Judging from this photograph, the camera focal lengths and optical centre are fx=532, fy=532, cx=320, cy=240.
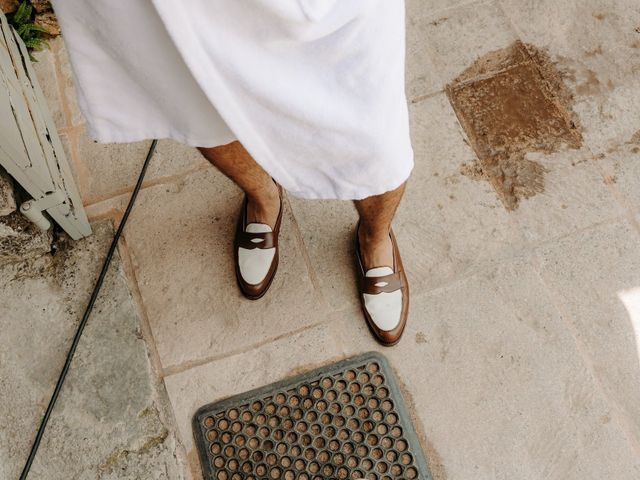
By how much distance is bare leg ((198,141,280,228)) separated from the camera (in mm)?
1358

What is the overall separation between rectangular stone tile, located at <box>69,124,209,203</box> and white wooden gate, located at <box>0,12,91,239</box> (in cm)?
9

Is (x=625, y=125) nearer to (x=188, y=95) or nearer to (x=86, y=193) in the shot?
(x=188, y=95)

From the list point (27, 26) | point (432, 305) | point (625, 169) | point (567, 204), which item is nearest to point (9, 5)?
point (27, 26)

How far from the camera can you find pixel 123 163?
192 centimetres

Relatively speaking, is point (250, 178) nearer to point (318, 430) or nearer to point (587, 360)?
point (318, 430)

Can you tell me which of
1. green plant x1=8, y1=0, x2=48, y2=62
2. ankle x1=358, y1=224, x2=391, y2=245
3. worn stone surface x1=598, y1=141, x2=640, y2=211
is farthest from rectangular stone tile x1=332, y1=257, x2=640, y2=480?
green plant x1=8, y1=0, x2=48, y2=62

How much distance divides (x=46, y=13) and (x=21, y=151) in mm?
1030

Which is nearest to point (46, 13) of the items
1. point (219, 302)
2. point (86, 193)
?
point (86, 193)

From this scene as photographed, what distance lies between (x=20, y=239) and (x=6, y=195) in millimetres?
193

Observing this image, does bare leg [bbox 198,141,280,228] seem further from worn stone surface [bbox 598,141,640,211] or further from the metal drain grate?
worn stone surface [bbox 598,141,640,211]

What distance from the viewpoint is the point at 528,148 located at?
1812mm

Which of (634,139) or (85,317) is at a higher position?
(85,317)

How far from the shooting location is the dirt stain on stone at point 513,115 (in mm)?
1781

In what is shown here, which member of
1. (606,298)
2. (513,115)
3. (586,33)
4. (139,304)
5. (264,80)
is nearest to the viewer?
(264,80)
